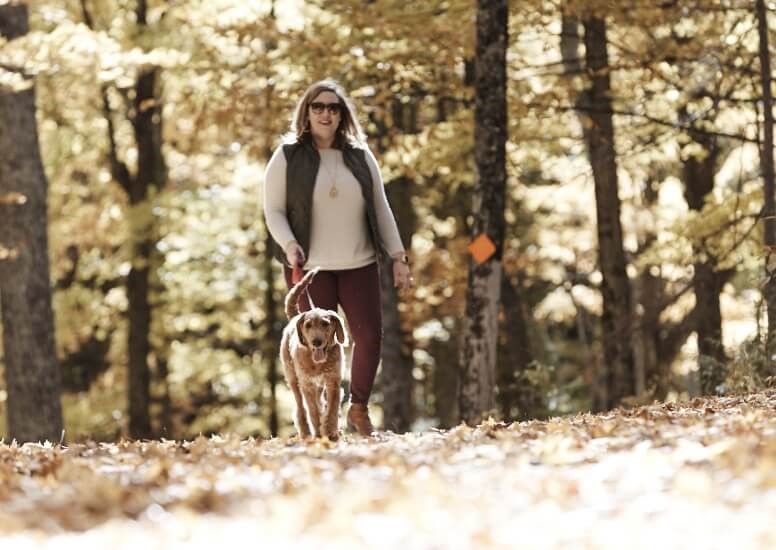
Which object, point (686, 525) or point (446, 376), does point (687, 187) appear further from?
point (686, 525)

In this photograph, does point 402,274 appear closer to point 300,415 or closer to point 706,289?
point 300,415

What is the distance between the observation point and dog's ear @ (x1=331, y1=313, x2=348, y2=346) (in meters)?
7.88

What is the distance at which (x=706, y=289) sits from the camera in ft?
56.9

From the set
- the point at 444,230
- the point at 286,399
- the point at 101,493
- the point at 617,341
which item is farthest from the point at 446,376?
the point at 101,493

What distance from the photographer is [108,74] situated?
14.4 metres

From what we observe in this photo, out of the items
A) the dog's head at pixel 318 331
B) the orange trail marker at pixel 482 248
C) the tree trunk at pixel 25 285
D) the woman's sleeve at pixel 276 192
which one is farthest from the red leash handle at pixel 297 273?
the tree trunk at pixel 25 285

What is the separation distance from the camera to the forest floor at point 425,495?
4230mm

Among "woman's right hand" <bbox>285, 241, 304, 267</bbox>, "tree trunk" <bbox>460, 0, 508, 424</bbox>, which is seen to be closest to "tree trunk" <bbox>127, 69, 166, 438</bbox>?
"tree trunk" <bbox>460, 0, 508, 424</bbox>

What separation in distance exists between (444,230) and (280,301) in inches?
140

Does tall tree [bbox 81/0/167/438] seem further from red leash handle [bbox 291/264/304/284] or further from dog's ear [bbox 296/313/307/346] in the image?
dog's ear [bbox 296/313/307/346]

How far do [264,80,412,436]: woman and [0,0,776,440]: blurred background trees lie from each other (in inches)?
124

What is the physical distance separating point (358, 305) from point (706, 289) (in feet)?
32.0

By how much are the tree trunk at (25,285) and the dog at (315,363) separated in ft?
25.8

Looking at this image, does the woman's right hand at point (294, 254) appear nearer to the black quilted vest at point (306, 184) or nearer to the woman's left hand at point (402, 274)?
the black quilted vest at point (306, 184)
